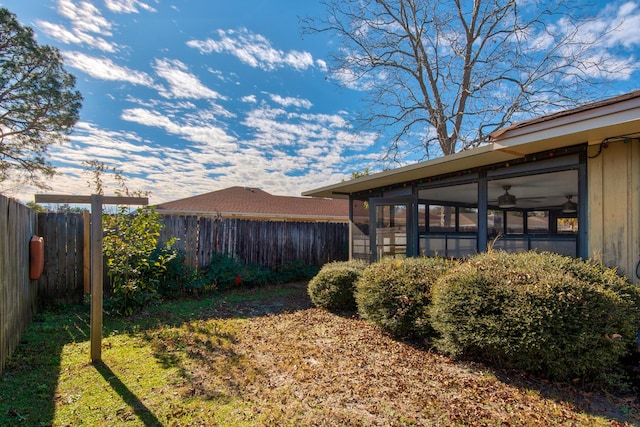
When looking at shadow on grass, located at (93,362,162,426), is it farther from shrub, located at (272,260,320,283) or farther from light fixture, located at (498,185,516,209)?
light fixture, located at (498,185,516,209)

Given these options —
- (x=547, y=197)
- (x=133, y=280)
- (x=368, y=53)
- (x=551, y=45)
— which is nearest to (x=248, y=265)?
(x=133, y=280)

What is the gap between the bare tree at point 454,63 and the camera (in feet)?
35.4

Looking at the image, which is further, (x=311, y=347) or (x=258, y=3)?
(x=258, y=3)

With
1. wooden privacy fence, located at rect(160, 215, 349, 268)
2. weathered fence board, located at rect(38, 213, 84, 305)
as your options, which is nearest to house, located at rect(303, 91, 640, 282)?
wooden privacy fence, located at rect(160, 215, 349, 268)

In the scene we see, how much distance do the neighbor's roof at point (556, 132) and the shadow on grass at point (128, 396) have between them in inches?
182

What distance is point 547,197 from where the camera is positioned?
284 inches

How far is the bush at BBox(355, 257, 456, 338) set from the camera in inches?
152

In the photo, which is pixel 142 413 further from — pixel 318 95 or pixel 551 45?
pixel 551 45

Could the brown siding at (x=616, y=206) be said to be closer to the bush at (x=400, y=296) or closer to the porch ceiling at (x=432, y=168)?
the porch ceiling at (x=432, y=168)

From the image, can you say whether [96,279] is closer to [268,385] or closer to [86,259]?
[268,385]

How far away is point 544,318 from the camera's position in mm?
2787

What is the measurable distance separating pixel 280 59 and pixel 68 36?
17.6 ft

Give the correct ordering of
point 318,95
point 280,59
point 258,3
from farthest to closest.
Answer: point 318,95, point 280,59, point 258,3

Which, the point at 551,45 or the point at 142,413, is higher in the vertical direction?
the point at 551,45
